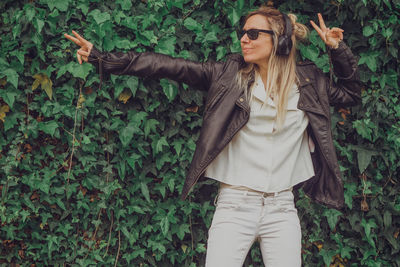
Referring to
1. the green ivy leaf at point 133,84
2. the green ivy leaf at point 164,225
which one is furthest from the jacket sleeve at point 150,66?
the green ivy leaf at point 164,225

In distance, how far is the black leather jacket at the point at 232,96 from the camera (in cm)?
254

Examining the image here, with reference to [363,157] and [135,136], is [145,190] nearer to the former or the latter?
[135,136]

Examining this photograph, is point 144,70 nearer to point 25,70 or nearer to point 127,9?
point 127,9

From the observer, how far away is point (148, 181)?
10.7 feet

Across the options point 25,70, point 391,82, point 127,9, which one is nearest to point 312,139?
point 391,82

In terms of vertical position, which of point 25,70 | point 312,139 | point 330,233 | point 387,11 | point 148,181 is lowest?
point 330,233

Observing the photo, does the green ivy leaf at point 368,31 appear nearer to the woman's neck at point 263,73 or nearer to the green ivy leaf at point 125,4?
the woman's neck at point 263,73

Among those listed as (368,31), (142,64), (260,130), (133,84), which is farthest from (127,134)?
(368,31)

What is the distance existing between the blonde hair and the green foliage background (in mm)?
537

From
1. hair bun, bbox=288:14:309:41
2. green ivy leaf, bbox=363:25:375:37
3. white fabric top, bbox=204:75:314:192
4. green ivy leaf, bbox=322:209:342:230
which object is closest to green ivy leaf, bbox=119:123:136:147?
white fabric top, bbox=204:75:314:192

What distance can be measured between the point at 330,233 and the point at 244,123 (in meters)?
1.49

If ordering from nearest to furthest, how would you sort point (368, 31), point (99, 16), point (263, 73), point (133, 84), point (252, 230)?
point (252, 230) < point (263, 73) < point (99, 16) < point (133, 84) < point (368, 31)

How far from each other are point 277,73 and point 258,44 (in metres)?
0.20

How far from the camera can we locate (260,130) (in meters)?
2.53
